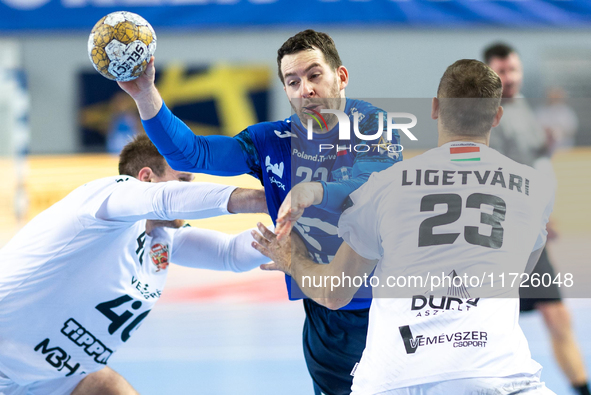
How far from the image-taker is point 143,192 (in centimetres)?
304

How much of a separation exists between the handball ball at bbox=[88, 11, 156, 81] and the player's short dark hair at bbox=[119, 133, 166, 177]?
2.76ft

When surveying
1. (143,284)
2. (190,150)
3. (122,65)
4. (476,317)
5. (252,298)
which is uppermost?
(122,65)

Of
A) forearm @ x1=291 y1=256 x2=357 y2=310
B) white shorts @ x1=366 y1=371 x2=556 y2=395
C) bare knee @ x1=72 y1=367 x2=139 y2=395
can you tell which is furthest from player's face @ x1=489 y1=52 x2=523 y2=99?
bare knee @ x1=72 y1=367 x2=139 y2=395

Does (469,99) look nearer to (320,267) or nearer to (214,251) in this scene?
(320,267)

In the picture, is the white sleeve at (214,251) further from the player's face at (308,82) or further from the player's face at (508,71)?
the player's face at (508,71)

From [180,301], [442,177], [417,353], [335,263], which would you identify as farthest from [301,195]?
[180,301]

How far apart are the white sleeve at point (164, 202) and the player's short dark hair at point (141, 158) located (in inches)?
23.7

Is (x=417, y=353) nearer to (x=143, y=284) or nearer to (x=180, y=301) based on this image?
(x=143, y=284)

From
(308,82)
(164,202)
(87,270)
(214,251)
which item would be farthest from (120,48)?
(214,251)

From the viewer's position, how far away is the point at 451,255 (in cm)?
221

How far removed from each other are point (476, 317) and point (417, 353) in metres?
0.24

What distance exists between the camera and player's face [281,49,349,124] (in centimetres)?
322

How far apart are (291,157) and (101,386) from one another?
1.86 meters

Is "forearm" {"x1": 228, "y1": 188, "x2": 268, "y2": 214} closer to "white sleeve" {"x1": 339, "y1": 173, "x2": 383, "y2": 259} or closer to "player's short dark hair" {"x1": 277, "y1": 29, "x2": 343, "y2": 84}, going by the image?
"player's short dark hair" {"x1": 277, "y1": 29, "x2": 343, "y2": 84}
